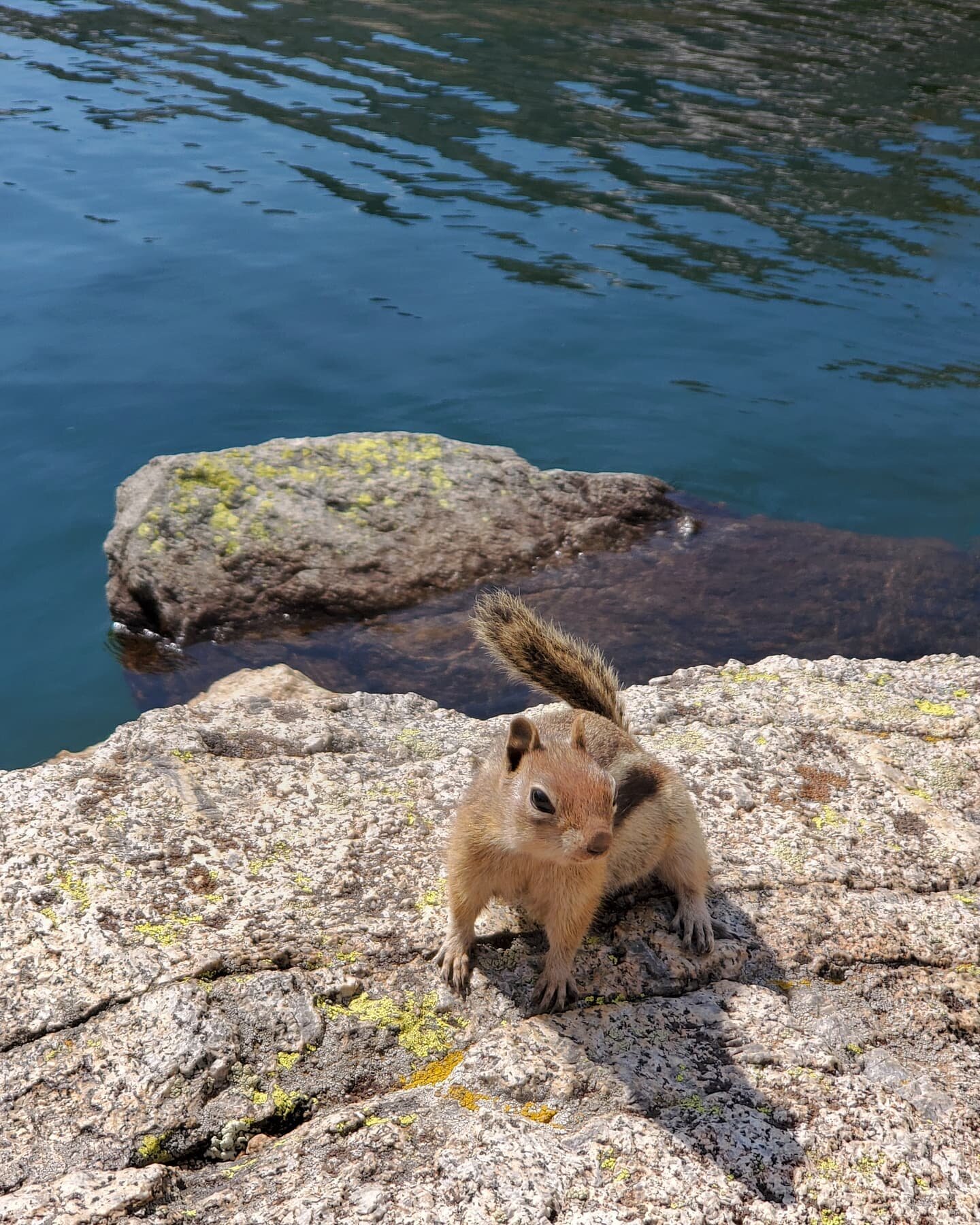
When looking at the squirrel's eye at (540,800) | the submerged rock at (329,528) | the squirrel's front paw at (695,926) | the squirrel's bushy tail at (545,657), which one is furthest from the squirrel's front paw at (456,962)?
the submerged rock at (329,528)

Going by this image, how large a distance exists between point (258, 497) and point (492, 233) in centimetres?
779

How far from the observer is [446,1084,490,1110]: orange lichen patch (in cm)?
273

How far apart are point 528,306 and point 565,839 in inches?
413

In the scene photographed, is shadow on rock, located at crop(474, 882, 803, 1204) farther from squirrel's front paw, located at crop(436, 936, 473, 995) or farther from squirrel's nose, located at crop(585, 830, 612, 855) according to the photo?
squirrel's nose, located at crop(585, 830, 612, 855)

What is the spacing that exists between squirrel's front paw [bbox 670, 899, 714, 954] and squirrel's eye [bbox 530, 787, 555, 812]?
703 millimetres

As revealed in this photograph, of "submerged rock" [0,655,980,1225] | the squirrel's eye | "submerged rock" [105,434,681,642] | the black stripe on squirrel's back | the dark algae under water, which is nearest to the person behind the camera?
"submerged rock" [0,655,980,1225]

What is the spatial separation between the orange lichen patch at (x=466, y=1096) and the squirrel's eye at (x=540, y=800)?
0.76m

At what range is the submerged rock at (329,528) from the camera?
7.40m

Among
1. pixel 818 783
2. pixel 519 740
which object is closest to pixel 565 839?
pixel 519 740

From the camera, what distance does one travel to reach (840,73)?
19.1 meters

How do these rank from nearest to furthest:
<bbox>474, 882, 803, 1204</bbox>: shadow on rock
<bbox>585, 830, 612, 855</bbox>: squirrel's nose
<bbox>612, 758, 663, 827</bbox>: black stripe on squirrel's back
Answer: <bbox>474, 882, 803, 1204</bbox>: shadow on rock → <bbox>585, 830, 612, 855</bbox>: squirrel's nose → <bbox>612, 758, 663, 827</bbox>: black stripe on squirrel's back


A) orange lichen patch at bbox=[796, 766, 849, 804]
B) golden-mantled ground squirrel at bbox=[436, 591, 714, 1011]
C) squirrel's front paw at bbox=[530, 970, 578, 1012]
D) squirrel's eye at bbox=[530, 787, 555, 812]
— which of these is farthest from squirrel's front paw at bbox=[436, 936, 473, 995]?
orange lichen patch at bbox=[796, 766, 849, 804]

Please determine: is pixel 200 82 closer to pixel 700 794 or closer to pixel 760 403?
pixel 760 403

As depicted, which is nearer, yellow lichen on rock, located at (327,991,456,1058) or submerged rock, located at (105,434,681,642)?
yellow lichen on rock, located at (327,991,456,1058)
